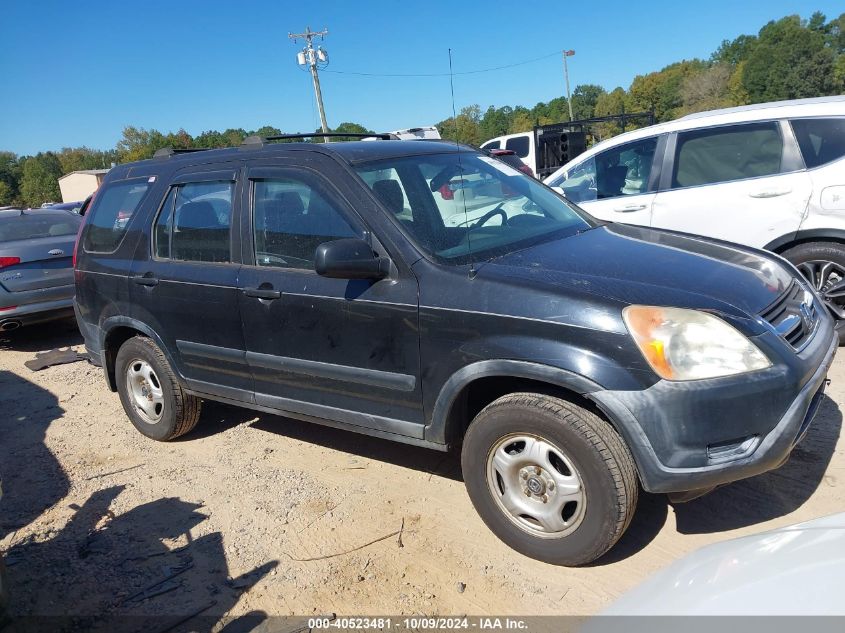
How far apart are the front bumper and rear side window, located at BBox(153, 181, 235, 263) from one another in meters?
2.44

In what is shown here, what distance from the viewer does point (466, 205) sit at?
354 cm

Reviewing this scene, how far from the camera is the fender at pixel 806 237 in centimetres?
493

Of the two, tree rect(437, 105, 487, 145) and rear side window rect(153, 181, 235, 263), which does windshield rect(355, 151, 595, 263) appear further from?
rear side window rect(153, 181, 235, 263)

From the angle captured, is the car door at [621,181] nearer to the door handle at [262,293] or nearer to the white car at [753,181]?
the white car at [753,181]

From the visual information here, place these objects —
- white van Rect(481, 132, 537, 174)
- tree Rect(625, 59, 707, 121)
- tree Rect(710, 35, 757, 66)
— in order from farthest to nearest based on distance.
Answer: tree Rect(710, 35, 757, 66)
tree Rect(625, 59, 707, 121)
white van Rect(481, 132, 537, 174)

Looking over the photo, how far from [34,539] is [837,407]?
15.7ft

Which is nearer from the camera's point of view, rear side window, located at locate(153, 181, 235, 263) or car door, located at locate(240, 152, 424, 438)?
car door, located at locate(240, 152, 424, 438)

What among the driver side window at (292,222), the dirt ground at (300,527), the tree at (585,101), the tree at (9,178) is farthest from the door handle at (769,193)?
the tree at (9,178)

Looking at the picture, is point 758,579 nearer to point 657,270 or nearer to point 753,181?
point 657,270

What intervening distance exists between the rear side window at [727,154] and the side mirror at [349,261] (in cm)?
363

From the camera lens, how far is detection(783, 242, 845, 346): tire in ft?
16.2

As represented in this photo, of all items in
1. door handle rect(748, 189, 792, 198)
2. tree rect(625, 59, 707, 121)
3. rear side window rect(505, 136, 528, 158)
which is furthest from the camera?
tree rect(625, 59, 707, 121)

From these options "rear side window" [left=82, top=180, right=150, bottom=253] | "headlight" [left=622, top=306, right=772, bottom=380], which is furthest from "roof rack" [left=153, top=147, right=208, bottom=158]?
"headlight" [left=622, top=306, right=772, bottom=380]

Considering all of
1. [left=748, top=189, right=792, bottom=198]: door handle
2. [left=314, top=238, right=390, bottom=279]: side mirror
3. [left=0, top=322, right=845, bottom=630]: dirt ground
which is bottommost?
Answer: [left=0, top=322, right=845, bottom=630]: dirt ground
